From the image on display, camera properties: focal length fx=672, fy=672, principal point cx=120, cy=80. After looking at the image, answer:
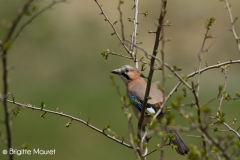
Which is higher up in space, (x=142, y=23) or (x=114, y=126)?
(x=142, y=23)

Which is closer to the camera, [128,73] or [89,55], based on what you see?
[128,73]

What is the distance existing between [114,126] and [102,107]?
163 cm

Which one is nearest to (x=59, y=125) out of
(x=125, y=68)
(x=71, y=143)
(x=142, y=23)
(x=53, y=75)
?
(x=71, y=143)

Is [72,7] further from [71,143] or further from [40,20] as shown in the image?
[71,143]

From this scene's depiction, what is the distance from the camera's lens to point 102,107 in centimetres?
1569

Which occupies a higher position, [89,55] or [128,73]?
[89,55]

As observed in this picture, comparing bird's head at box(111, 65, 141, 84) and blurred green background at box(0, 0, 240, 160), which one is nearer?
bird's head at box(111, 65, 141, 84)

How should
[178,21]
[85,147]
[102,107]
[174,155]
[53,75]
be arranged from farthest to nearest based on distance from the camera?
1. [178,21]
2. [53,75]
3. [102,107]
4. [85,147]
5. [174,155]

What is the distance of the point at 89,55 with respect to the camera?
18.7 m

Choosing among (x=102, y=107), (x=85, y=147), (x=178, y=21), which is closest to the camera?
(x=85, y=147)

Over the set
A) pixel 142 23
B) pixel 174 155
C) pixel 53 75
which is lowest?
pixel 174 155

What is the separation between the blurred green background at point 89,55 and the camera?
15.6 metres

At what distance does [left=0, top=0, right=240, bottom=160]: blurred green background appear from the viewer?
15586mm

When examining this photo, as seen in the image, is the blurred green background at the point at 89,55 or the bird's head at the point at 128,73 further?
the blurred green background at the point at 89,55
